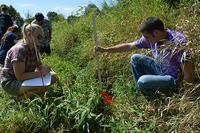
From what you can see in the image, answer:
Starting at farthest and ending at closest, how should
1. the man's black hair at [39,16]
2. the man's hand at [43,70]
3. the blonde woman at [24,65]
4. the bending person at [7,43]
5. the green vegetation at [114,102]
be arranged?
the man's black hair at [39,16]
the bending person at [7,43]
the man's hand at [43,70]
the blonde woman at [24,65]
the green vegetation at [114,102]

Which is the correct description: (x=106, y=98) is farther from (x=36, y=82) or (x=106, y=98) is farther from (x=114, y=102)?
(x=36, y=82)

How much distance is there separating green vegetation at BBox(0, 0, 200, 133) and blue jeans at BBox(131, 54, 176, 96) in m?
0.14

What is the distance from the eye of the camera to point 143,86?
5023 mm

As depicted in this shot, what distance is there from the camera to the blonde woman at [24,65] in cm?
550

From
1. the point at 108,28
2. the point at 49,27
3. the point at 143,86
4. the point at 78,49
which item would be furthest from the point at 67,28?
the point at 143,86

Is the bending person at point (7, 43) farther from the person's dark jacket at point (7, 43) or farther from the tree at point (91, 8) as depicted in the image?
the tree at point (91, 8)

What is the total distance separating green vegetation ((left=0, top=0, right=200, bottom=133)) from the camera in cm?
440

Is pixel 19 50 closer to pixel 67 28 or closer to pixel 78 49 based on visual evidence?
pixel 78 49

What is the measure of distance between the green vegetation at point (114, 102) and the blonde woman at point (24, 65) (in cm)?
15

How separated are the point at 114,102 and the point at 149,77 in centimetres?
59

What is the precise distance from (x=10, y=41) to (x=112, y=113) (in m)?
3.32

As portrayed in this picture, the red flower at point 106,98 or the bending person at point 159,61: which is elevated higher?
the bending person at point 159,61

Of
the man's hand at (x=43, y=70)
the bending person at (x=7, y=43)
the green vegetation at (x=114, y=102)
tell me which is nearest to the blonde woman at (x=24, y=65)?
the man's hand at (x=43, y=70)

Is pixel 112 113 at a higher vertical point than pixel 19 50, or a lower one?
lower
